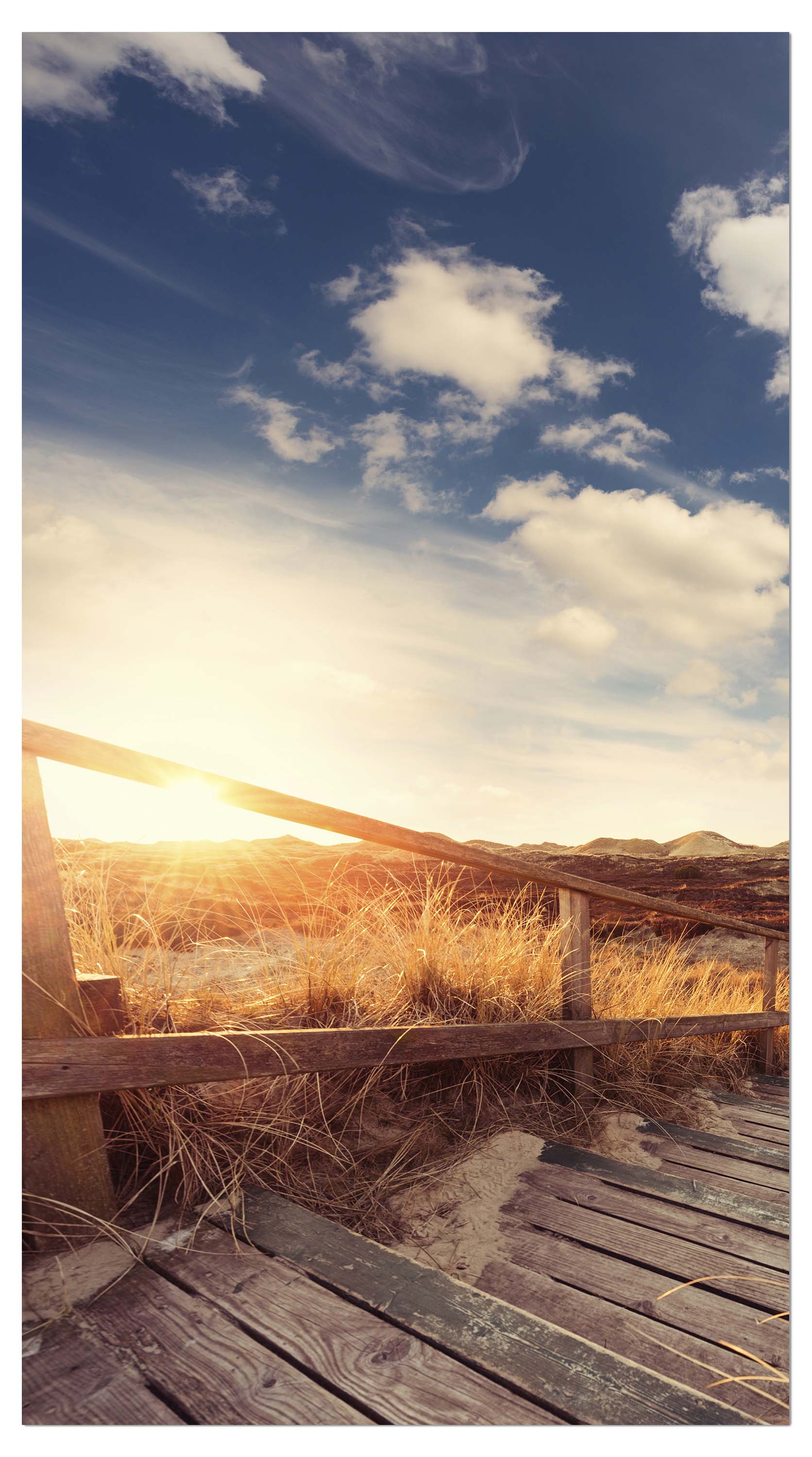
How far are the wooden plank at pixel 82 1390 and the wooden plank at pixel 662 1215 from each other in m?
1.25

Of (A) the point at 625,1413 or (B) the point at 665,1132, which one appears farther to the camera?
(B) the point at 665,1132

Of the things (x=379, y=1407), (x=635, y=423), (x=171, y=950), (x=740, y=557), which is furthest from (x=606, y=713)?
(x=379, y=1407)

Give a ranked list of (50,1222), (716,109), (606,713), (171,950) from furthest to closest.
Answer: (606,713) < (716,109) < (171,950) < (50,1222)

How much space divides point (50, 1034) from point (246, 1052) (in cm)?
40

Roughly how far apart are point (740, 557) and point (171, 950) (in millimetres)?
2023

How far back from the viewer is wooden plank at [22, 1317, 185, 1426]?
110cm

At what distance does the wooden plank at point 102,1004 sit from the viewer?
153 centimetres

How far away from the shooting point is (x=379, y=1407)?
1.15 metres

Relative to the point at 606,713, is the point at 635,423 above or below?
above

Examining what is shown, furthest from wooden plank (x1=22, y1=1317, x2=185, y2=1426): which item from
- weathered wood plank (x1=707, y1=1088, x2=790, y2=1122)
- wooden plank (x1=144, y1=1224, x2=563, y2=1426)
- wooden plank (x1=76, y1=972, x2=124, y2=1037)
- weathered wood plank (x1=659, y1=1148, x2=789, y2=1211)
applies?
weathered wood plank (x1=707, y1=1088, x2=790, y2=1122)

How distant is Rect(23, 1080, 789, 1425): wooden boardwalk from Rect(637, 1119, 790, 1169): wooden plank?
69cm

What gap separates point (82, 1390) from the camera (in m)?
1.11

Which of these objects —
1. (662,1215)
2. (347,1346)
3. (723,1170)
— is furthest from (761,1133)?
(347,1346)
